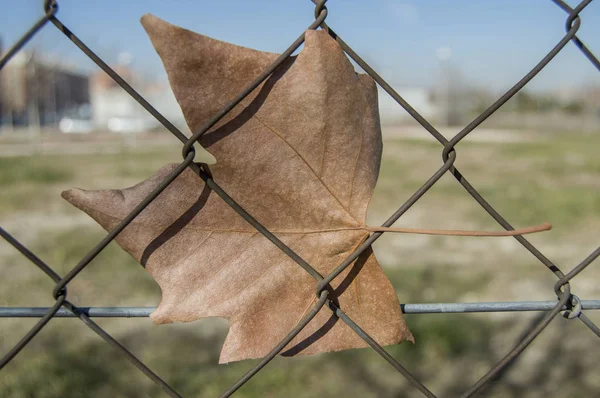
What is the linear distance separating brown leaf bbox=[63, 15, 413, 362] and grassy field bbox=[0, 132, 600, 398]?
65.9 inches

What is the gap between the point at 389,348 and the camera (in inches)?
102

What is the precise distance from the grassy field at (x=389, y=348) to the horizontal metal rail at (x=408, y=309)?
162 centimetres

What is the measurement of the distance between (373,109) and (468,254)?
4.09 m

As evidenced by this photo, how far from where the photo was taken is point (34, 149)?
14914 mm

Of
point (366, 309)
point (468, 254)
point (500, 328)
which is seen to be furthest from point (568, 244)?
point (366, 309)

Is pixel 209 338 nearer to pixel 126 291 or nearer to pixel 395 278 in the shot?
pixel 126 291

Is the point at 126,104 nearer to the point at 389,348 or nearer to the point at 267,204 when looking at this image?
the point at 389,348

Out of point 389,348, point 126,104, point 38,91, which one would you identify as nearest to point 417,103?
point 126,104

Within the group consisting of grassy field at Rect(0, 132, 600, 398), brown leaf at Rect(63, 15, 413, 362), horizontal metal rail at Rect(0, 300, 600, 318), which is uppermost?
brown leaf at Rect(63, 15, 413, 362)

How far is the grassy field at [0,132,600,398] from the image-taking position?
235cm

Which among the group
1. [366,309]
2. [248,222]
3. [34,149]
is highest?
[248,222]

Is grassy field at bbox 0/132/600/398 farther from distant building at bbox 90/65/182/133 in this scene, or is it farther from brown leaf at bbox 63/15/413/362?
distant building at bbox 90/65/182/133

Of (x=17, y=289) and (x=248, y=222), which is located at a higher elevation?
(x=248, y=222)

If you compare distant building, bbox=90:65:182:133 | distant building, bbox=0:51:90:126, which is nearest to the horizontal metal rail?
distant building, bbox=0:51:90:126
